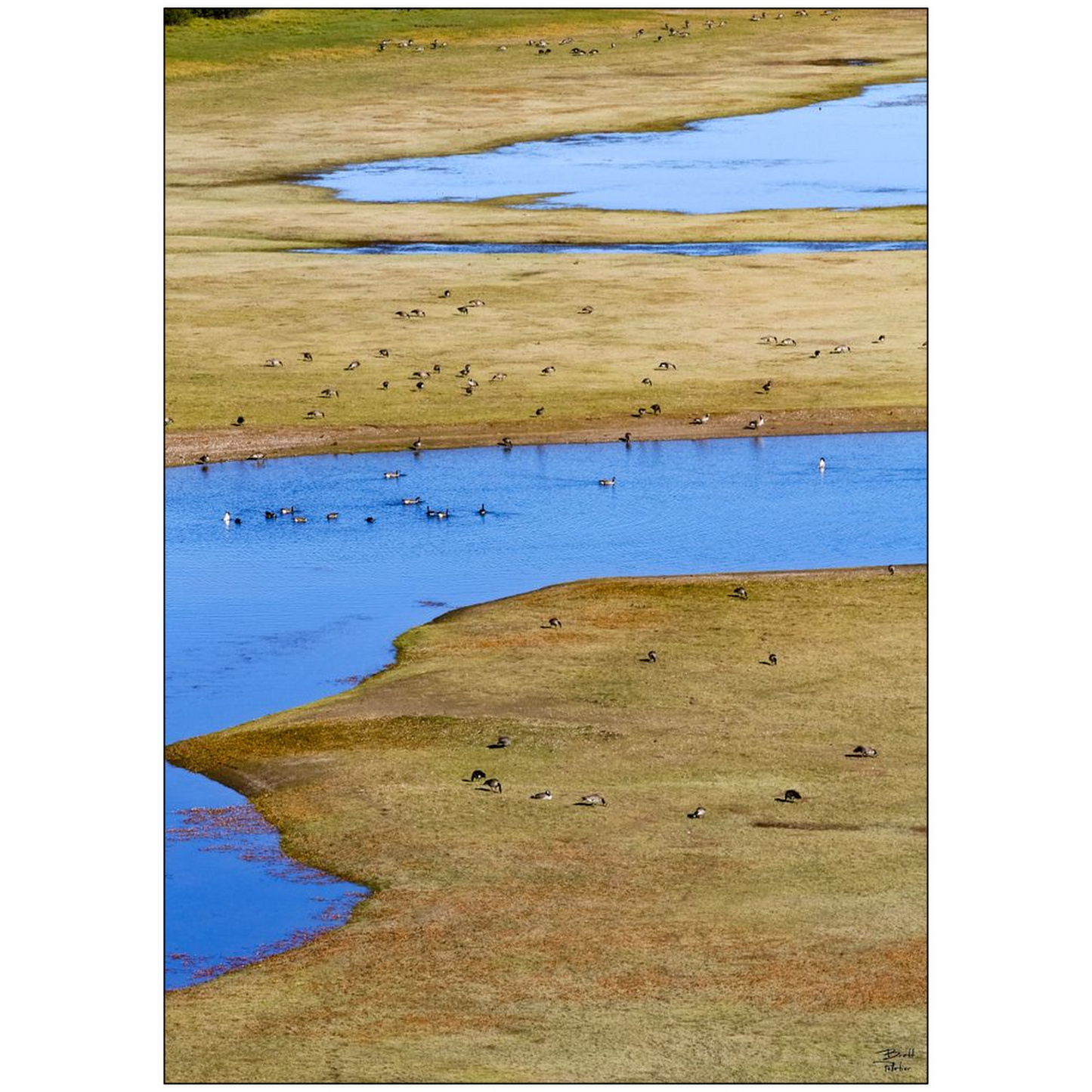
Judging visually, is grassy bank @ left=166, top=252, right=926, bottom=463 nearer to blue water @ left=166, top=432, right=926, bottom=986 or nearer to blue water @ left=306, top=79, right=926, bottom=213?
blue water @ left=166, top=432, right=926, bottom=986

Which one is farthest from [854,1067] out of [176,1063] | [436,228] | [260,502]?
[436,228]

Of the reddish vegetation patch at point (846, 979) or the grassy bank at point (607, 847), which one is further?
the reddish vegetation patch at point (846, 979)

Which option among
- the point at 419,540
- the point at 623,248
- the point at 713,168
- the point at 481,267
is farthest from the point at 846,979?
the point at 713,168

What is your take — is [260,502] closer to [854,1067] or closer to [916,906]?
[916,906]

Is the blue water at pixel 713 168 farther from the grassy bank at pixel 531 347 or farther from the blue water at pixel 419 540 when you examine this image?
the blue water at pixel 419 540

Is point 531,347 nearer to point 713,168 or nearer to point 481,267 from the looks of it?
point 481,267
